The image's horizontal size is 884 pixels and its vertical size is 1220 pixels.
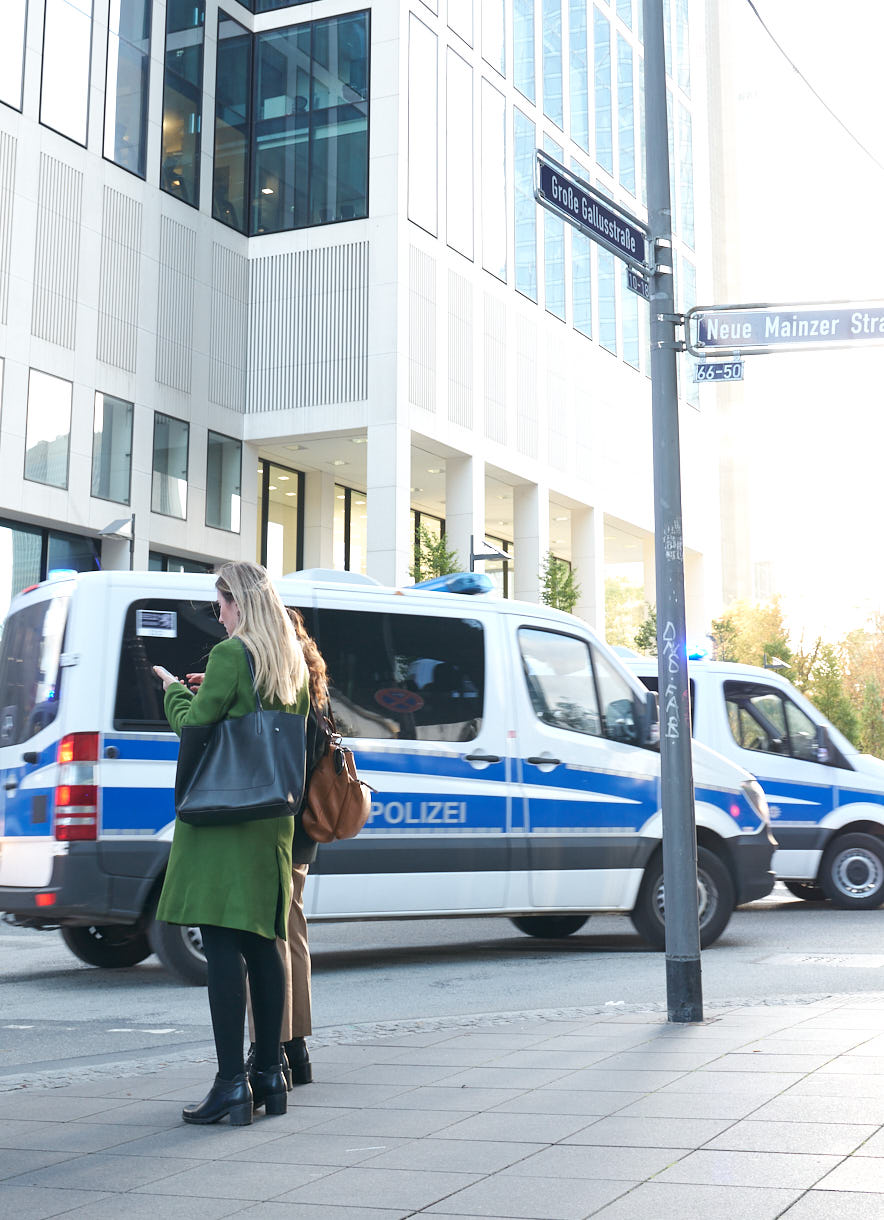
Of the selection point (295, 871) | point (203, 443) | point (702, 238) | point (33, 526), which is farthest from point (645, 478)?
point (295, 871)

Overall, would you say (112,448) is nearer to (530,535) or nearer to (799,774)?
(530,535)

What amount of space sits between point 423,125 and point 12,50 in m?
9.69

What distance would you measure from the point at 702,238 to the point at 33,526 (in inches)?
1162

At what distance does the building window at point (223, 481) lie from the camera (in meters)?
31.8

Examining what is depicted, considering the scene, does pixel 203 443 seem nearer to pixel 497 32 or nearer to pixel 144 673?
pixel 497 32

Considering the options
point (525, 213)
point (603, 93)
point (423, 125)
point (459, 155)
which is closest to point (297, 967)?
Answer: point (423, 125)

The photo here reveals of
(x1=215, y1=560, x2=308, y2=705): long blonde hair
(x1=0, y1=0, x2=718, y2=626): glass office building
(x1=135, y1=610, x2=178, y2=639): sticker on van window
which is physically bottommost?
(x1=215, y1=560, x2=308, y2=705): long blonde hair

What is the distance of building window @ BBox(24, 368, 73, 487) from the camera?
26.9 metres

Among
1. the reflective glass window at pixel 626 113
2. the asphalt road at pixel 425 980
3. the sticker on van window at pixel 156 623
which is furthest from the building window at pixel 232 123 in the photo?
the sticker on van window at pixel 156 623

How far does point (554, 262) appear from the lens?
39375 mm

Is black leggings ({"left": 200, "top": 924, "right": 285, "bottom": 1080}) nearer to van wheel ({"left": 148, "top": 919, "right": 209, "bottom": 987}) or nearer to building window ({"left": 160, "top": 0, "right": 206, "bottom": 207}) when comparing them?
van wheel ({"left": 148, "top": 919, "right": 209, "bottom": 987})

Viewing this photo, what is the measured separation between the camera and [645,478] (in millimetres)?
45219

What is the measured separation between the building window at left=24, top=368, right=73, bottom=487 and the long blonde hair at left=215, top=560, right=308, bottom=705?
74.6ft

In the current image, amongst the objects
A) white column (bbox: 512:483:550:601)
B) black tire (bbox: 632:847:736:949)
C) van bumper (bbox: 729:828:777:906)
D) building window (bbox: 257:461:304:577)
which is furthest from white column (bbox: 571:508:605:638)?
black tire (bbox: 632:847:736:949)
